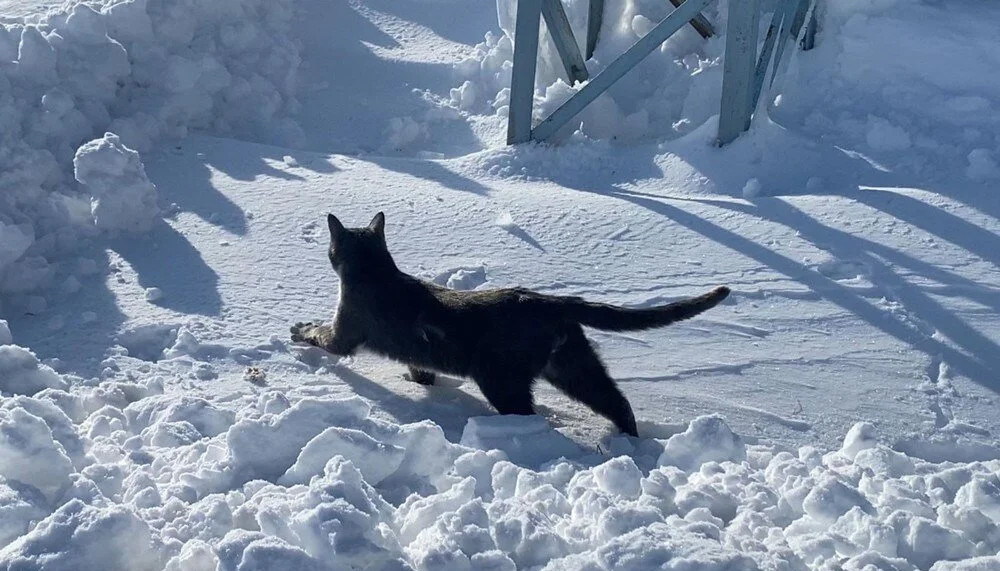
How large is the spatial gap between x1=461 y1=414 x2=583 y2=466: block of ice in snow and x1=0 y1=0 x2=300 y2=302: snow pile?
2470mm

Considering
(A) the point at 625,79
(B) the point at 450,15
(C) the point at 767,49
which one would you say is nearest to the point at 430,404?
(C) the point at 767,49

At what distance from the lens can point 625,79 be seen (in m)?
8.70

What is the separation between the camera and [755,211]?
6961 mm

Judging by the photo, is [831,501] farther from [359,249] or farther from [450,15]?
[450,15]

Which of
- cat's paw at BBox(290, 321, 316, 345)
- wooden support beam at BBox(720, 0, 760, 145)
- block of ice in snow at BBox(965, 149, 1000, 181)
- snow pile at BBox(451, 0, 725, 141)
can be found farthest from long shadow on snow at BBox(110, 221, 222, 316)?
block of ice in snow at BBox(965, 149, 1000, 181)

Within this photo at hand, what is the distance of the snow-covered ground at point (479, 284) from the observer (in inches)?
154

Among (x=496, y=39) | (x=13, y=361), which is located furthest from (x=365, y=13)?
(x=13, y=361)

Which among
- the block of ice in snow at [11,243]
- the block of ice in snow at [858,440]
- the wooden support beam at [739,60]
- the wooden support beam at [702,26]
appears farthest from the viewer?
the wooden support beam at [702,26]

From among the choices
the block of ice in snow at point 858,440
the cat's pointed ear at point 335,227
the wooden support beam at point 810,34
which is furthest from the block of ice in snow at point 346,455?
the wooden support beam at point 810,34

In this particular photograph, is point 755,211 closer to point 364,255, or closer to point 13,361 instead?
point 364,255

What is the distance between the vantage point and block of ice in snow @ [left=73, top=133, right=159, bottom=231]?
6371mm

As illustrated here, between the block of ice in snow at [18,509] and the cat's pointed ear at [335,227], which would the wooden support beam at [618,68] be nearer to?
the cat's pointed ear at [335,227]

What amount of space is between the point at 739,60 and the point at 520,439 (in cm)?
372

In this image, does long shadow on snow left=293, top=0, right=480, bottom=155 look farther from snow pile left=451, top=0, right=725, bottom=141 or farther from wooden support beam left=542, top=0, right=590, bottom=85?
wooden support beam left=542, top=0, right=590, bottom=85
